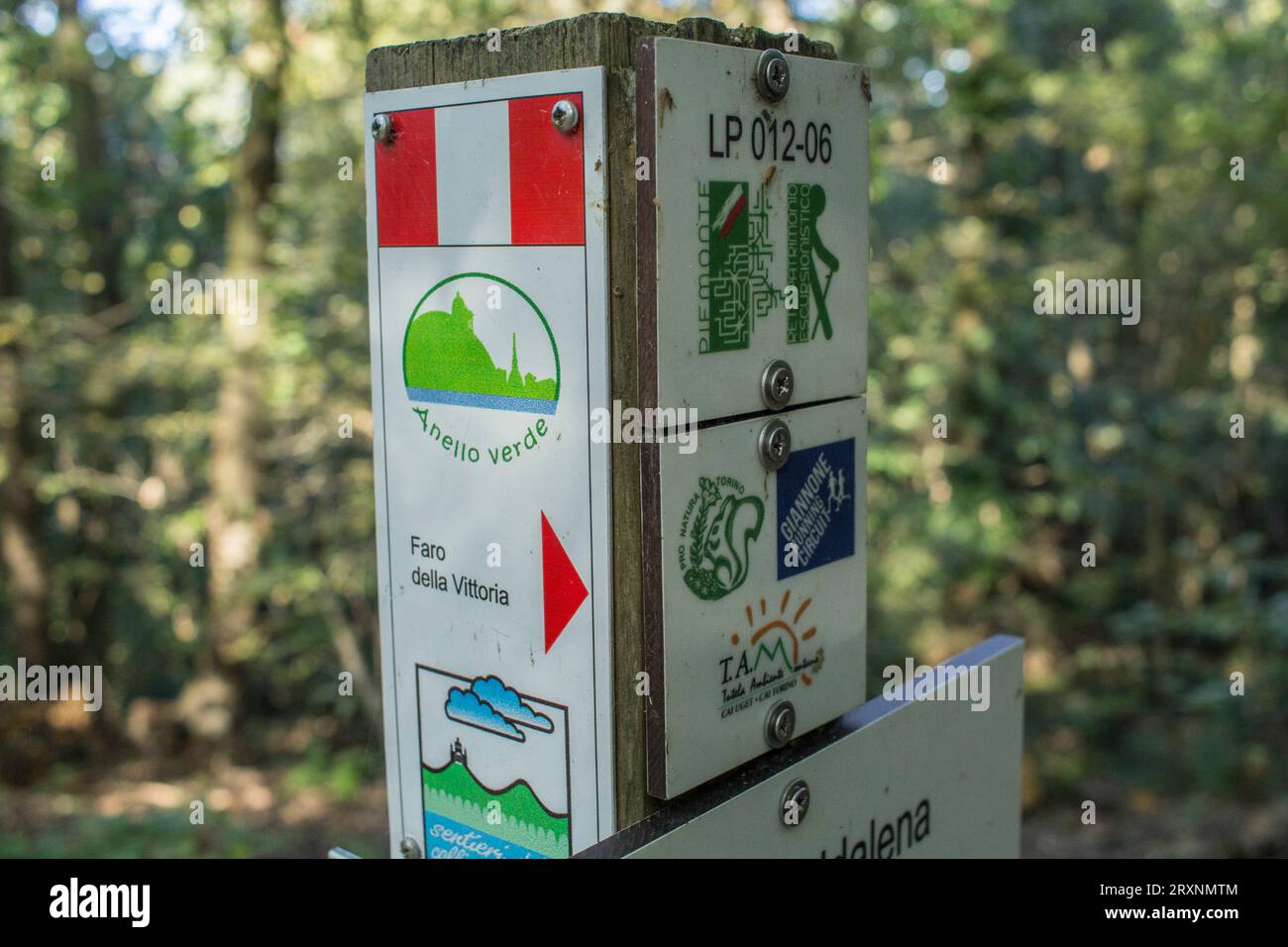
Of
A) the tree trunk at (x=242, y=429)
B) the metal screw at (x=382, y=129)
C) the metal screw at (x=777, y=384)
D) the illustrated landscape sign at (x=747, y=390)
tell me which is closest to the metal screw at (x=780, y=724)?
the illustrated landscape sign at (x=747, y=390)

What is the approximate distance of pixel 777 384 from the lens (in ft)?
5.00

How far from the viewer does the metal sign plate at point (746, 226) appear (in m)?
1.34

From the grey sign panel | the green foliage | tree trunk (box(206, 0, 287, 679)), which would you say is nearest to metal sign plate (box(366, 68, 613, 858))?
the grey sign panel

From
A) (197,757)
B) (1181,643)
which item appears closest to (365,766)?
(197,757)

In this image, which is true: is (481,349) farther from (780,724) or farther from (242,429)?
(242,429)

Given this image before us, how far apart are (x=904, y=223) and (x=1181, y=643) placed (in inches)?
155

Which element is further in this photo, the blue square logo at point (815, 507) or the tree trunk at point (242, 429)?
the tree trunk at point (242, 429)

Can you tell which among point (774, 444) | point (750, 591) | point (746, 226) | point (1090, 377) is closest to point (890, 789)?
point (750, 591)

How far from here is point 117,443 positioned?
7691 mm

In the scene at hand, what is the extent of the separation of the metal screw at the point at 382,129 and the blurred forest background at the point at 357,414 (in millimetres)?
3860

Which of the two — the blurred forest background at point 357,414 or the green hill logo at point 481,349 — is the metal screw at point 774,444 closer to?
the green hill logo at point 481,349

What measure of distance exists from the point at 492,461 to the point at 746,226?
42cm
